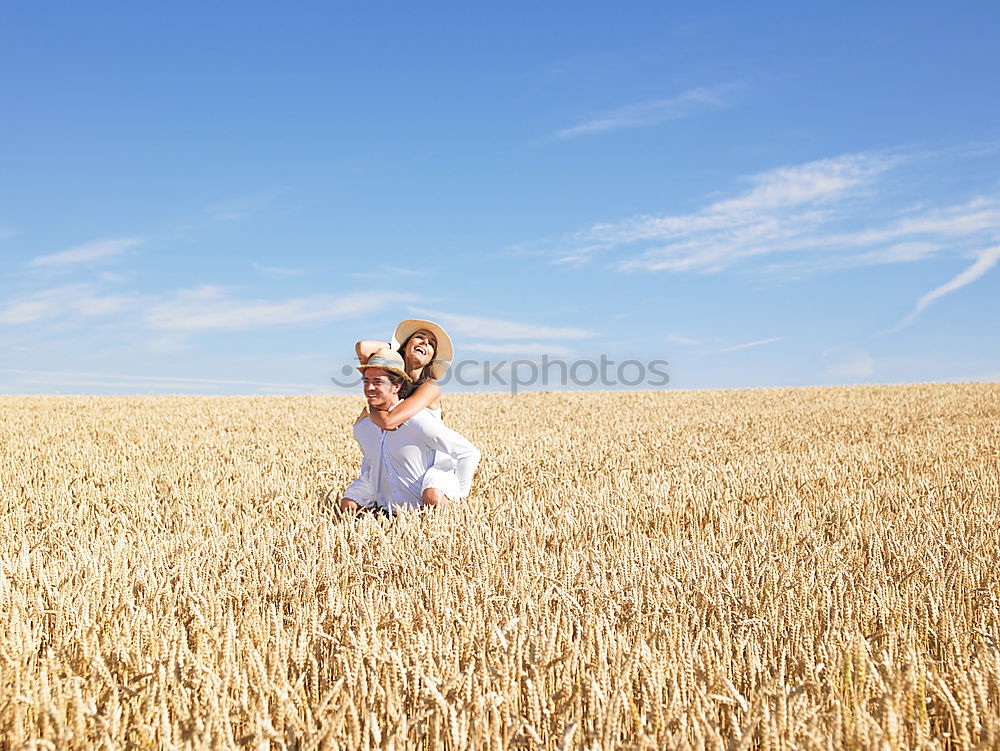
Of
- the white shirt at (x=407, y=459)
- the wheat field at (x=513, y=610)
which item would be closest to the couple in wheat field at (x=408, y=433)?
the white shirt at (x=407, y=459)

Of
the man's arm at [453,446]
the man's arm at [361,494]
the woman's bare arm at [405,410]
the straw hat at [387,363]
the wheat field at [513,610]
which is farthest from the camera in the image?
the man's arm at [361,494]

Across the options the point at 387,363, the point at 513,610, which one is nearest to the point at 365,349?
the point at 387,363

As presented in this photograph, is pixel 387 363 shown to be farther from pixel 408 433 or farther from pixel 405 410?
pixel 408 433

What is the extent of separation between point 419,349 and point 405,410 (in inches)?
19.4

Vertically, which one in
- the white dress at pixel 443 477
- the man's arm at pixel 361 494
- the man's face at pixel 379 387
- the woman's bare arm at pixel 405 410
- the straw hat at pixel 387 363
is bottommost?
the man's arm at pixel 361 494

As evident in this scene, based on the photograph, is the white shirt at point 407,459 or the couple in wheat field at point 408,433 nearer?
the couple in wheat field at point 408,433

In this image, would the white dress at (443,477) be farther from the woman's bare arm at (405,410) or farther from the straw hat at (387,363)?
the straw hat at (387,363)

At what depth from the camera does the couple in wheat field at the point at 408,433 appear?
485 cm

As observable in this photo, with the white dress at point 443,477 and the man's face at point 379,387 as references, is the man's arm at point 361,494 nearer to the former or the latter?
the white dress at point 443,477

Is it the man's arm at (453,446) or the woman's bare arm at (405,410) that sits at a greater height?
the woman's bare arm at (405,410)

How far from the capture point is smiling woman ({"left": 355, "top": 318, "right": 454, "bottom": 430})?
4934 mm

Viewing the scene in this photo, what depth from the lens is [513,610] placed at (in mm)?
2930

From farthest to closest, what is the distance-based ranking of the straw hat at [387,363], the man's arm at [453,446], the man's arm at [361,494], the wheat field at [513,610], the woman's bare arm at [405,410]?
the man's arm at [361,494], the man's arm at [453,446], the woman's bare arm at [405,410], the straw hat at [387,363], the wheat field at [513,610]

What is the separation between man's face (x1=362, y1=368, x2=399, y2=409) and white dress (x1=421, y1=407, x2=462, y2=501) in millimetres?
317
